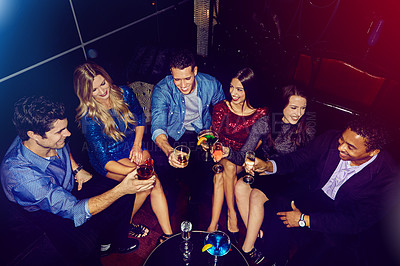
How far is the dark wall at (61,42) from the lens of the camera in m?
1.93

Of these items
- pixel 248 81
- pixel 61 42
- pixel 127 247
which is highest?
pixel 61 42

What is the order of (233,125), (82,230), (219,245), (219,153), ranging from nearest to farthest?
1. (219,245)
2. (82,230)
3. (219,153)
4. (233,125)

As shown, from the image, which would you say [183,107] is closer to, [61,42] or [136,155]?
[136,155]

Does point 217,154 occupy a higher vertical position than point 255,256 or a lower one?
higher

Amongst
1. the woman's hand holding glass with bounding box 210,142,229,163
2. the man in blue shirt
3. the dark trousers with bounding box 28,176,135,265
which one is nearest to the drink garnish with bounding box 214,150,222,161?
the woman's hand holding glass with bounding box 210,142,229,163

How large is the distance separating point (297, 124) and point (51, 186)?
2.30m

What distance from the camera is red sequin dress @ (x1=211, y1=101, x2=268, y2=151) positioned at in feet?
8.62

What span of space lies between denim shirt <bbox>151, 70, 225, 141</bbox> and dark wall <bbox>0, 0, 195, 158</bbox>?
0.57 m

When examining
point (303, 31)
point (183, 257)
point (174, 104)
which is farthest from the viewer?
point (303, 31)

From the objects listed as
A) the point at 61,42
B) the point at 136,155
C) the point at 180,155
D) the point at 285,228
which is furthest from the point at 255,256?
the point at 61,42

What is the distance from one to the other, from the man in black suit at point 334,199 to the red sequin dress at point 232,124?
1.53 ft

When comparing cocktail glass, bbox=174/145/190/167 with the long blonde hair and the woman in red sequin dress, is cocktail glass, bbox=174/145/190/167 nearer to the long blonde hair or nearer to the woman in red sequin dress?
the woman in red sequin dress

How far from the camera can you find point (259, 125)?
98.7 inches

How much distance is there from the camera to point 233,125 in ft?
8.80
